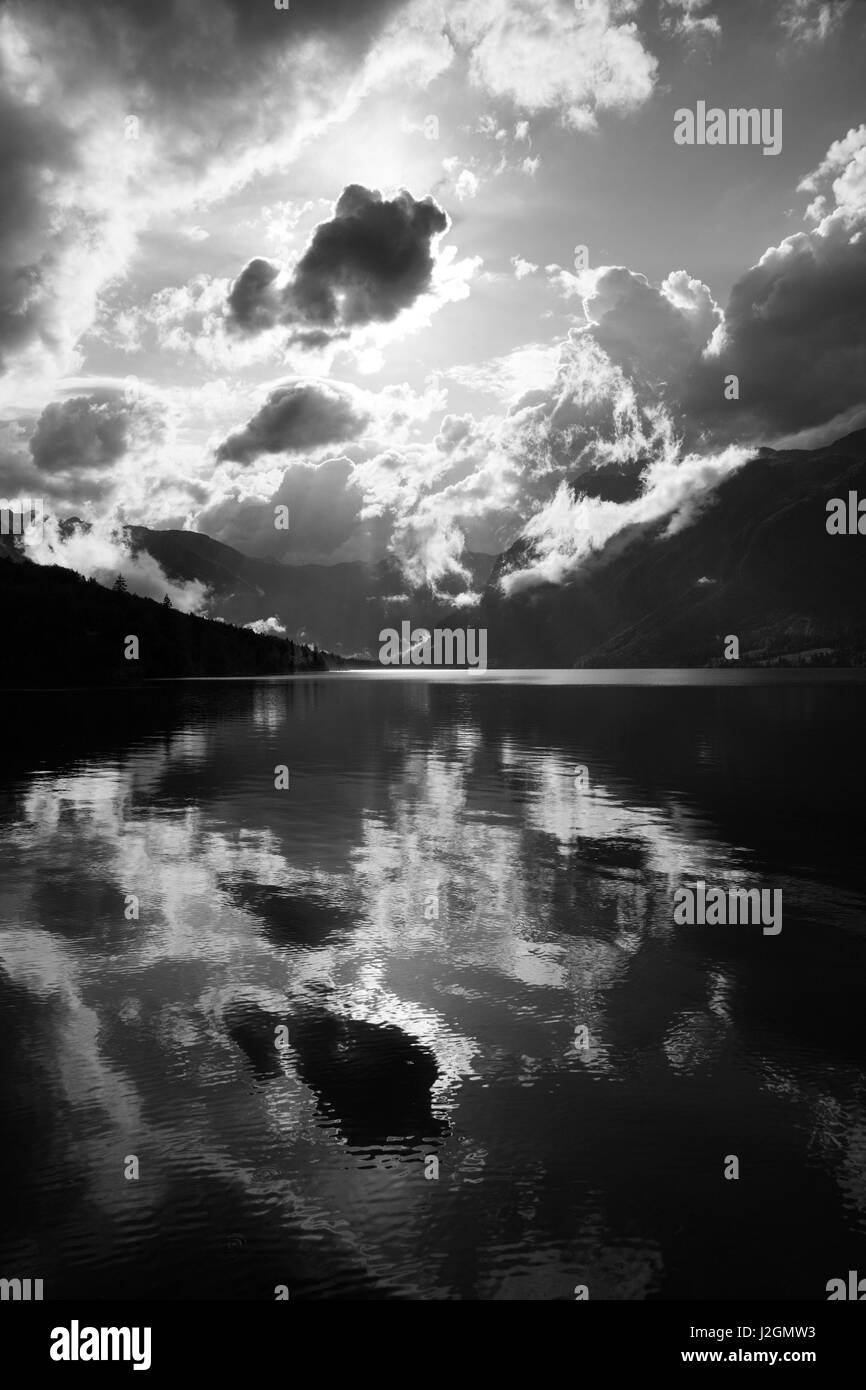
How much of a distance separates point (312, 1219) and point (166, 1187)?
2.03 m

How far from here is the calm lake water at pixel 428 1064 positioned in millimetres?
9641

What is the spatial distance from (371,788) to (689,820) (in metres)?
19.0

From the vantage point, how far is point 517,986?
1800cm

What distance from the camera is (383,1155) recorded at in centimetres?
1135

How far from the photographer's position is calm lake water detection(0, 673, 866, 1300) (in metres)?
9.64

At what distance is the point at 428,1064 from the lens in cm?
1411

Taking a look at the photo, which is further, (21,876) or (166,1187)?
(21,876)

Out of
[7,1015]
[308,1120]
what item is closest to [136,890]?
[7,1015]

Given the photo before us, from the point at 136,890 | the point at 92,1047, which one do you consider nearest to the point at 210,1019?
the point at 92,1047
